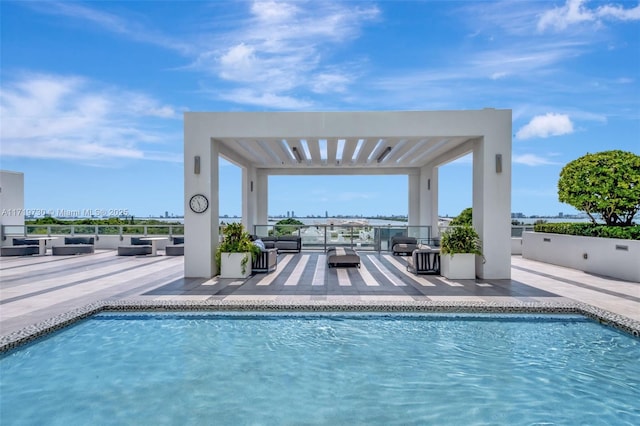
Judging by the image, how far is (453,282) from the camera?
7.66m

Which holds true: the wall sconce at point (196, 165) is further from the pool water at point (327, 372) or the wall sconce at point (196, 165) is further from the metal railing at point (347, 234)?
the metal railing at point (347, 234)

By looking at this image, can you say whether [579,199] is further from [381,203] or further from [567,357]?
[381,203]

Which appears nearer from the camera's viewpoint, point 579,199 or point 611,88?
point 579,199

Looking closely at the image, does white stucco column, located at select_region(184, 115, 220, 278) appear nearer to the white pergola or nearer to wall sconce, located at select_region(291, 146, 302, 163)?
the white pergola

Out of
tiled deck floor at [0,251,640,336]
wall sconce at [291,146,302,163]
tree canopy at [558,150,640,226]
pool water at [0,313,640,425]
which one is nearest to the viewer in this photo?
pool water at [0,313,640,425]

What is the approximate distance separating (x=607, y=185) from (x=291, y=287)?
865 centimetres

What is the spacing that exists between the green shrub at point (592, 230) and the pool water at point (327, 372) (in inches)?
174

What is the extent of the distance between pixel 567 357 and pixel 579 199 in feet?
23.7

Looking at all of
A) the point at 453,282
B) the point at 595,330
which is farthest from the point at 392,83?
the point at 595,330

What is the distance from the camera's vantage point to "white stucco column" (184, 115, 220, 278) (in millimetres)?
8047

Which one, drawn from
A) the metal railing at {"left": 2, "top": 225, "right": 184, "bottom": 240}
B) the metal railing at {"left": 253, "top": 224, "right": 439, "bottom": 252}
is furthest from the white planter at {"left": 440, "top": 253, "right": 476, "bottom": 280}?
the metal railing at {"left": 2, "top": 225, "right": 184, "bottom": 240}

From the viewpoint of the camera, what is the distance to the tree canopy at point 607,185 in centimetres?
898

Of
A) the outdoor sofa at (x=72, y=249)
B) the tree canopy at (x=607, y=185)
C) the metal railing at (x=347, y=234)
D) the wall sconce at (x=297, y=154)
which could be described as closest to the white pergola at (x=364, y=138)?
the wall sconce at (x=297, y=154)

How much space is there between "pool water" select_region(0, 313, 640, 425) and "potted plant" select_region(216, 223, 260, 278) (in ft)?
8.97
